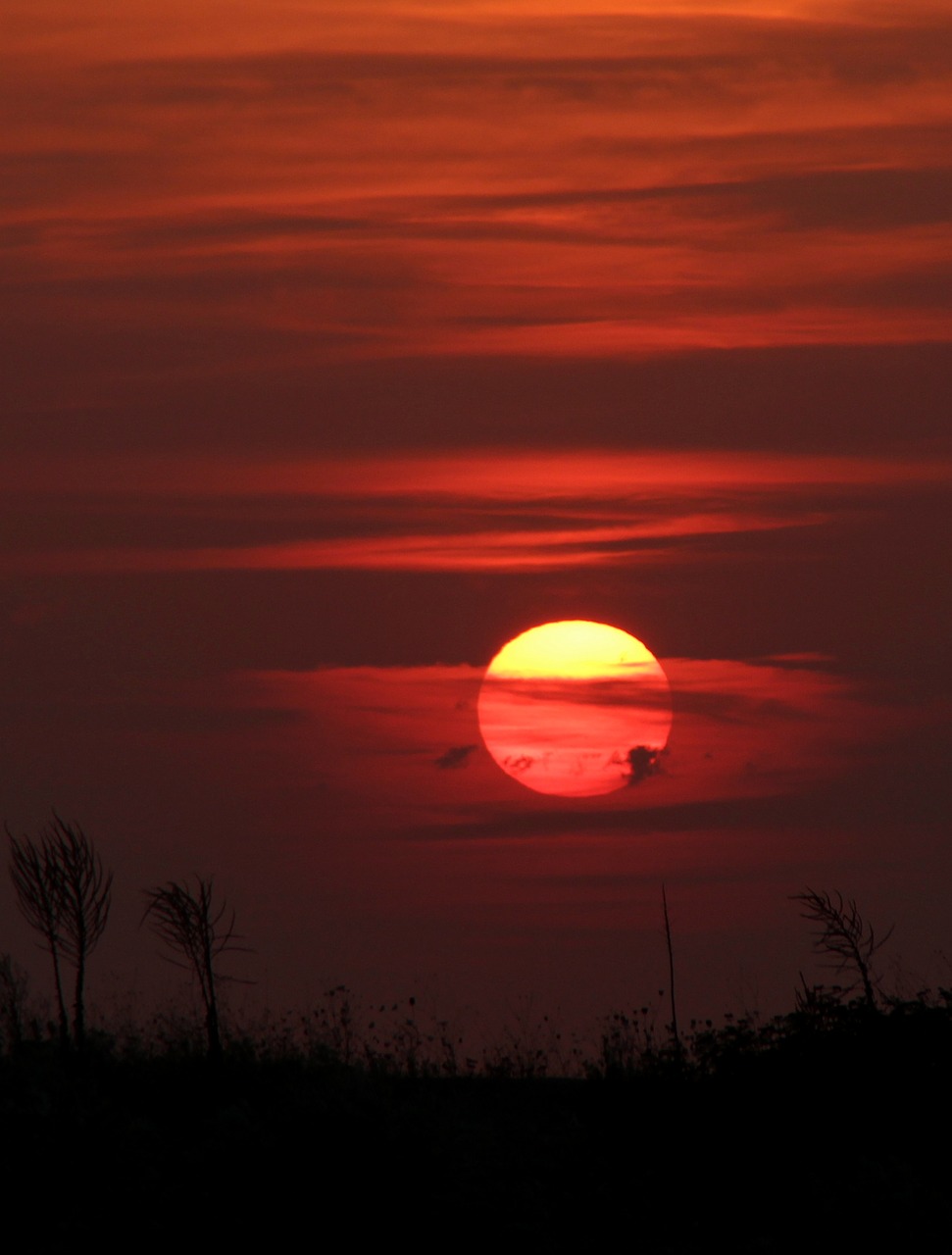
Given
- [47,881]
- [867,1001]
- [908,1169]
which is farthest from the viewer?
[47,881]

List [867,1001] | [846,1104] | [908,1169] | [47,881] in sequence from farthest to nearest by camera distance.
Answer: [47,881] → [867,1001] → [846,1104] → [908,1169]

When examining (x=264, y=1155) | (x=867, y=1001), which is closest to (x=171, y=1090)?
(x=264, y=1155)

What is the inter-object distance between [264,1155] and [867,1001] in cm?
743

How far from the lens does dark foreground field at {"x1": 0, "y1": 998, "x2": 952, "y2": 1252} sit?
16875mm

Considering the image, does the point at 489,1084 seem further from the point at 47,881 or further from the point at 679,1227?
the point at 47,881

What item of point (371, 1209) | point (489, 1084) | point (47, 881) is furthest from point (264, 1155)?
point (47, 881)

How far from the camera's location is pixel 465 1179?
1775 centimetres

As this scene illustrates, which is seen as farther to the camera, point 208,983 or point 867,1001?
point 208,983

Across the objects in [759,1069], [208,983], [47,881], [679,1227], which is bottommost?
[679,1227]

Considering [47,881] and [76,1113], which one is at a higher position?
[47,881]

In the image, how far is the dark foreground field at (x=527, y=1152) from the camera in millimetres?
16875

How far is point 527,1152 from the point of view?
60.7ft

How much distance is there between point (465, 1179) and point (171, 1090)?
4783mm

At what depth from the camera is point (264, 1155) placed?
1786 centimetres
